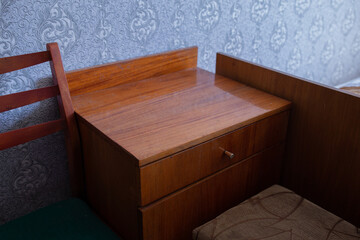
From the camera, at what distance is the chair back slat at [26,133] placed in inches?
40.4

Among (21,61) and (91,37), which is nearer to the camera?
(21,61)

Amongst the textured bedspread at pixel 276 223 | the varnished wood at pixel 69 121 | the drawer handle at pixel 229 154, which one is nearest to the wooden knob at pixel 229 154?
the drawer handle at pixel 229 154

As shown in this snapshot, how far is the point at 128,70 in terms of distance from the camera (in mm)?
1333

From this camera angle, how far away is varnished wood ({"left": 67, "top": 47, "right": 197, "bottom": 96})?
1229 millimetres

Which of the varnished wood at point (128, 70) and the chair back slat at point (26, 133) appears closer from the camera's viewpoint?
the chair back slat at point (26, 133)

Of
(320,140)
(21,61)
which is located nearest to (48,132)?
(21,61)

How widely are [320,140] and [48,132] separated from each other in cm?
84

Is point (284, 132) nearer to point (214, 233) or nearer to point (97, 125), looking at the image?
point (214, 233)

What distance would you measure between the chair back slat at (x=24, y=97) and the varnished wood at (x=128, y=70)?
0.39ft

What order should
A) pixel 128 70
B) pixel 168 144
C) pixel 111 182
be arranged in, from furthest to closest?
pixel 128 70
pixel 111 182
pixel 168 144

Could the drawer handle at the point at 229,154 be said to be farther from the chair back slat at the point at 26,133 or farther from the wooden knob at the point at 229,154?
the chair back slat at the point at 26,133

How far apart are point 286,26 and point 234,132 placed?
3.31ft

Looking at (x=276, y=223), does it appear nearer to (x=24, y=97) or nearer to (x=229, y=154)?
(x=229, y=154)

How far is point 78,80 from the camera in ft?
4.00
